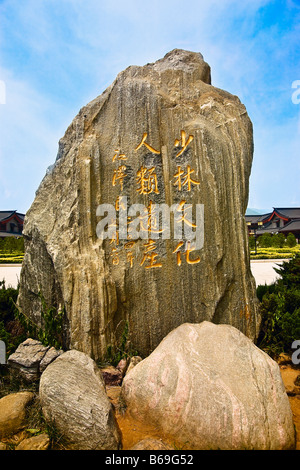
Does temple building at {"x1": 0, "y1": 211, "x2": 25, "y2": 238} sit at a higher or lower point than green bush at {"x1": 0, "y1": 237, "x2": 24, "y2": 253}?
higher

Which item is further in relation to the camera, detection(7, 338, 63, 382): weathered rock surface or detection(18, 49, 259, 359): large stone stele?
detection(18, 49, 259, 359): large stone stele

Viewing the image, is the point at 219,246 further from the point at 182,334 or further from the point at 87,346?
the point at 87,346

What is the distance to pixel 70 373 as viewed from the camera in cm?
292

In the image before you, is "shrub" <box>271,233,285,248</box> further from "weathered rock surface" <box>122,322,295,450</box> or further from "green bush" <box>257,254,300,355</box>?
"weathered rock surface" <box>122,322,295,450</box>

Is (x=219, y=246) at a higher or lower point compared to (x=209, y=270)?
higher

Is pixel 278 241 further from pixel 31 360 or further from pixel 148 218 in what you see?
pixel 31 360

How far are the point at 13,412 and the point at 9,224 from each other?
80.7 ft

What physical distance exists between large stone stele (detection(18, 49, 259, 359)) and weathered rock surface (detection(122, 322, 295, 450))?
76cm

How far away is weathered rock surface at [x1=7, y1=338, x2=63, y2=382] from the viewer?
345 cm

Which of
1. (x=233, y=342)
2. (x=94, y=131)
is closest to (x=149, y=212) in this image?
(x=94, y=131)

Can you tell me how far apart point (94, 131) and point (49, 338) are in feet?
9.84

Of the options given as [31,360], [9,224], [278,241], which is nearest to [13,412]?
[31,360]

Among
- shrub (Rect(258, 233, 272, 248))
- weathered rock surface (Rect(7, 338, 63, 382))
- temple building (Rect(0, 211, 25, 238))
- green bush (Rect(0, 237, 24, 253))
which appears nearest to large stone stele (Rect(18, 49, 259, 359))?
weathered rock surface (Rect(7, 338, 63, 382))

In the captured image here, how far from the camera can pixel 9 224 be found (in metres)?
24.7
